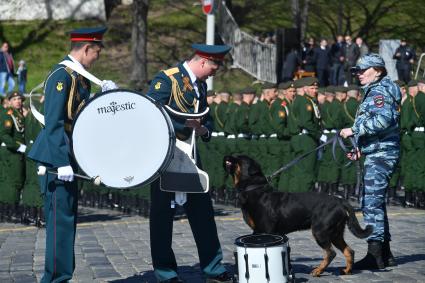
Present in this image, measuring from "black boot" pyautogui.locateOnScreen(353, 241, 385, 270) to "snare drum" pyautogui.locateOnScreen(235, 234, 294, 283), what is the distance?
1644 mm

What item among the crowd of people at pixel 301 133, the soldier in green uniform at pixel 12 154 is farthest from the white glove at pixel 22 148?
the crowd of people at pixel 301 133

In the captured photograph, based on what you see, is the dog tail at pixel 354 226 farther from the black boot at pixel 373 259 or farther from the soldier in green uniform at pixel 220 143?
the soldier in green uniform at pixel 220 143

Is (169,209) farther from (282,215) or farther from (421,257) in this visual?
(421,257)

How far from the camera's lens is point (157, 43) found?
42.6 meters

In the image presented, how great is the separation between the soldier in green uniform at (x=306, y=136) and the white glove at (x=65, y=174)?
30.0ft

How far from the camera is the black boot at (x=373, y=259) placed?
35.7 ft

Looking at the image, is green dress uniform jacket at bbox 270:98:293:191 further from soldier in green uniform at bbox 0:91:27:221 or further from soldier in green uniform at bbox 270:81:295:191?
soldier in green uniform at bbox 0:91:27:221

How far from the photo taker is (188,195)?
988 centimetres

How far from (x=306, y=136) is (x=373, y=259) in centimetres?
714

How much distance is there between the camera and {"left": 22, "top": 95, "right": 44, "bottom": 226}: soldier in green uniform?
16.4 metres

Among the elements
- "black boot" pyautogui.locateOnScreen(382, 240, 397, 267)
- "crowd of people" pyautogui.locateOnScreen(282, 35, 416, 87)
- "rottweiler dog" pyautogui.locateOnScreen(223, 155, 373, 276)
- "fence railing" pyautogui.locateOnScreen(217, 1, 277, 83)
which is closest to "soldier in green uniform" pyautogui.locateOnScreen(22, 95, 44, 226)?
"rottweiler dog" pyautogui.locateOnScreen(223, 155, 373, 276)

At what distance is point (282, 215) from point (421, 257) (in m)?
1.99

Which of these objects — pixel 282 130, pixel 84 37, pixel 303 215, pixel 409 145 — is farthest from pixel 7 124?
pixel 84 37

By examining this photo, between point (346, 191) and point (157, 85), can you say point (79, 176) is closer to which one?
point (157, 85)
